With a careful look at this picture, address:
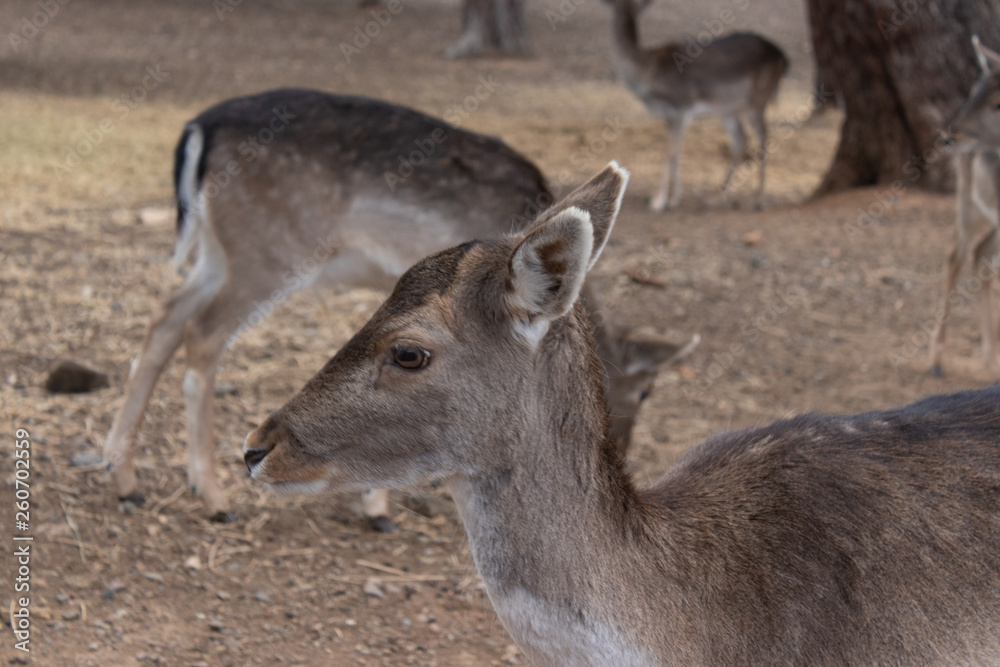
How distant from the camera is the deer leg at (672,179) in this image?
9.45m

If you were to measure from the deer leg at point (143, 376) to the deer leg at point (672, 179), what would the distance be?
574 centimetres

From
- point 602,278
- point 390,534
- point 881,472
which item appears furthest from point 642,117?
point 881,472

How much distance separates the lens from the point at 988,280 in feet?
20.3

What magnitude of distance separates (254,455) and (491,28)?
51.8 feet

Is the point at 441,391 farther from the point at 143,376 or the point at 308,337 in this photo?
the point at 308,337

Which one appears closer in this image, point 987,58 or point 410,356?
point 410,356

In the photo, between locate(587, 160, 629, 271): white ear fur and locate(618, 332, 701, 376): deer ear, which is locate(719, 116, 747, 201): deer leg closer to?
locate(618, 332, 701, 376): deer ear

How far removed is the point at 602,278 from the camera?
7.04m

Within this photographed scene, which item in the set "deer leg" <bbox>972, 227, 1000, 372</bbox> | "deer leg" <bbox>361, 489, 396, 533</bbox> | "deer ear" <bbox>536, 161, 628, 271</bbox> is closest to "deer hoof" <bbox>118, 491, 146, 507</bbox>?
"deer leg" <bbox>361, 489, 396, 533</bbox>

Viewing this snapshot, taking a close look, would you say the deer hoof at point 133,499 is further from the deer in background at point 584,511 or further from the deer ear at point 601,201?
the deer ear at point 601,201

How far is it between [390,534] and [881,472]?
2412 mm

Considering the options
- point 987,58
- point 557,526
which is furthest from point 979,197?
point 557,526

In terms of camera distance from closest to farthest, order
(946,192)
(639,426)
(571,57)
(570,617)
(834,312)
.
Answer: (570,617)
(639,426)
(834,312)
(946,192)
(571,57)

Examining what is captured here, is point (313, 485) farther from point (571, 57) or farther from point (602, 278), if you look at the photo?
point (571, 57)
